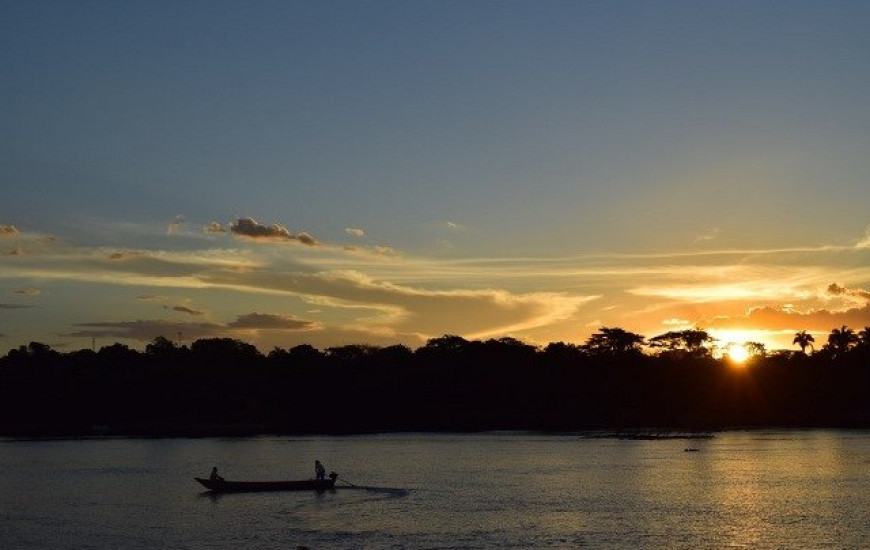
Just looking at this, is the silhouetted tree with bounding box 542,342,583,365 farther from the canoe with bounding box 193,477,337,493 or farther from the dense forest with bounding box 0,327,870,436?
the canoe with bounding box 193,477,337,493

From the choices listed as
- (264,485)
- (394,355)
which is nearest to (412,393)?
(394,355)

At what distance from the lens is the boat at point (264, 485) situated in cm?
7075

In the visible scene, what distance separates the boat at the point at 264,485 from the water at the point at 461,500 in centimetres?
168

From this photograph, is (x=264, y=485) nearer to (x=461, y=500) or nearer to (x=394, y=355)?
(x=461, y=500)

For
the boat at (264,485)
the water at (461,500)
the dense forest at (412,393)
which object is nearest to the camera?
the water at (461,500)

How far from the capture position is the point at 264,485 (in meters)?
71.7

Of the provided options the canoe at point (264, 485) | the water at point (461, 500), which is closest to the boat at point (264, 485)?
the canoe at point (264, 485)

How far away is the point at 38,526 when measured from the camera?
186 feet

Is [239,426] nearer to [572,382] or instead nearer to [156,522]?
[572,382]

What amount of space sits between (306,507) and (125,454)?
62383mm

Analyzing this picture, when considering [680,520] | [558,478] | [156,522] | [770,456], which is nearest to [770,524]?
[680,520]

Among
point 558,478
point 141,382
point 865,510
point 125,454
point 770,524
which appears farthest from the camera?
point 141,382

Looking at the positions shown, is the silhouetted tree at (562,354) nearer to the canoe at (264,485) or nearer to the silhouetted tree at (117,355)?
the silhouetted tree at (117,355)

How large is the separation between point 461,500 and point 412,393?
11400 cm
